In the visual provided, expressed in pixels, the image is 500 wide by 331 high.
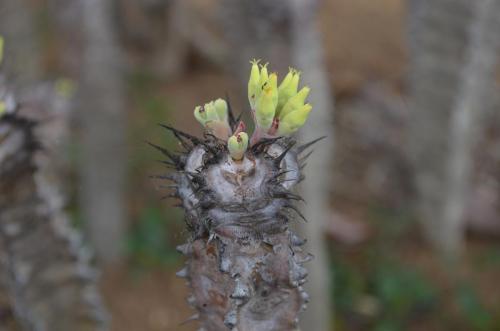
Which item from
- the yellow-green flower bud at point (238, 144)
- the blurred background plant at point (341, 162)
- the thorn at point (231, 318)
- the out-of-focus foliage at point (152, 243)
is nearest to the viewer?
the yellow-green flower bud at point (238, 144)

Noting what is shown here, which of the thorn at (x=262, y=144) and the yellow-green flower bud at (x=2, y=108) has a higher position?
the yellow-green flower bud at (x=2, y=108)

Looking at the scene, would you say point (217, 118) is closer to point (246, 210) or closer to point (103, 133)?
point (246, 210)

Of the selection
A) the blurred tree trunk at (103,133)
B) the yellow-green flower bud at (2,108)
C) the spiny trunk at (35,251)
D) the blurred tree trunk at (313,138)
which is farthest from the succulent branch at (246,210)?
the blurred tree trunk at (103,133)

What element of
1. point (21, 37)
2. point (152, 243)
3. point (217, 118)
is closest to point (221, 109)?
point (217, 118)

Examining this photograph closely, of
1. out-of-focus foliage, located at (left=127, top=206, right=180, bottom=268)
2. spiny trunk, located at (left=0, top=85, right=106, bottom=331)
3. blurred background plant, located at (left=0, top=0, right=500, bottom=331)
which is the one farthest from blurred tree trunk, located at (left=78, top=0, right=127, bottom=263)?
spiny trunk, located at (left=0, top=85, right=106, bottom=331)

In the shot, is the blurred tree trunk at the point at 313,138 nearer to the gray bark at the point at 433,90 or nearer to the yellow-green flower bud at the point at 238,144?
the gray bark at the point at 433,90

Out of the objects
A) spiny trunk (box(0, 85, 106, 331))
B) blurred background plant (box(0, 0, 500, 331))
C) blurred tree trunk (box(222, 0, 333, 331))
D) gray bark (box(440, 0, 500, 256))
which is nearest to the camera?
spiny trunk (box(0, 85, 106, 331))

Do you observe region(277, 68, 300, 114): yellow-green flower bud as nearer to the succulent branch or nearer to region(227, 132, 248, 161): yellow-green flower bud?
the succulent branch
